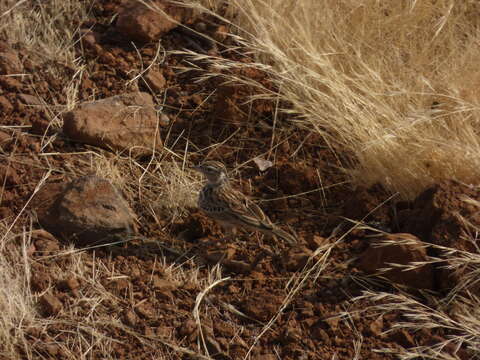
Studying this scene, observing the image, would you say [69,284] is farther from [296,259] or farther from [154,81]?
[154,81]

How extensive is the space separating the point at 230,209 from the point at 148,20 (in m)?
2.55

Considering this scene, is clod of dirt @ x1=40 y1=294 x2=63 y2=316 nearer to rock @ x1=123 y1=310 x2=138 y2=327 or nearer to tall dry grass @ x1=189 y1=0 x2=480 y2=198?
rock @ x1=123 y1=310 x2=138 y2=327

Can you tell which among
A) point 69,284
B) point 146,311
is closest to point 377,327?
point 146,311

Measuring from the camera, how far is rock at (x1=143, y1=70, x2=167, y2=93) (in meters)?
7.36

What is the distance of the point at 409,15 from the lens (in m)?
7.32

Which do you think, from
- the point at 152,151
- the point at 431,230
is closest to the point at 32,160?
the point at 152,151

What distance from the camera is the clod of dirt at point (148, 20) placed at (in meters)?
7.57

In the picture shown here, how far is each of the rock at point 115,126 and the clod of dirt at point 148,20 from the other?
39.6 inches

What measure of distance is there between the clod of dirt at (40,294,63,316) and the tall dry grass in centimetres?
221

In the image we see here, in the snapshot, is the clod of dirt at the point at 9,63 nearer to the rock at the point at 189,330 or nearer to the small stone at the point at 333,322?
the rock at the point at 189,330

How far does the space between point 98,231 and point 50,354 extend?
45.4 inches

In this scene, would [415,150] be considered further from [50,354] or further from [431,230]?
[50,354]

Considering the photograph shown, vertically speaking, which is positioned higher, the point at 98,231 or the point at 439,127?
the point at 439,127

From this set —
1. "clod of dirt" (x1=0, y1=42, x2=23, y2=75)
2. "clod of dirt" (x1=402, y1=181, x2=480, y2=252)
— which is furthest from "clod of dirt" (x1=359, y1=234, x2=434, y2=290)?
"clod of dirt" (x1=0, y1=42, x2=23, y2=75)
